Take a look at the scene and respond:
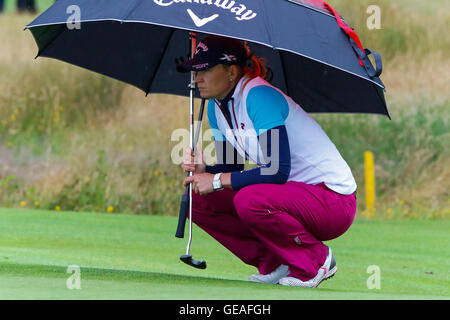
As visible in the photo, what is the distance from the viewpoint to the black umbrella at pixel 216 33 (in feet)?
16.0

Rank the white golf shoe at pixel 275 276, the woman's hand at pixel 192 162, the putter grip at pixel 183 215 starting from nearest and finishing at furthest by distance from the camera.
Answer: the putter grip at pixel 183 215 < the woman's hand at pixel 192 162 < the white golf shoe at pixel 275 276

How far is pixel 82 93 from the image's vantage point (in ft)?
59.6

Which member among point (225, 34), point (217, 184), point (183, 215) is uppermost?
point (225, 34)

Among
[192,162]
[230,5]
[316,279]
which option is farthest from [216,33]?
[316,279]

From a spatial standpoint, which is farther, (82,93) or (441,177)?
(82,93)

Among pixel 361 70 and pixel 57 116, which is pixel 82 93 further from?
pixel 361 70

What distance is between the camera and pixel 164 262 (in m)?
7.57

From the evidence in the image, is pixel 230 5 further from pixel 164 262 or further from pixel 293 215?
pixel 164 262

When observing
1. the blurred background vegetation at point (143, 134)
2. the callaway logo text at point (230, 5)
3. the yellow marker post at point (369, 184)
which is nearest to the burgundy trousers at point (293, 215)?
the callaway logo text at point (230, 5)

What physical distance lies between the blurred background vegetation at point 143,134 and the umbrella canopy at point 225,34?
6425 millimetres

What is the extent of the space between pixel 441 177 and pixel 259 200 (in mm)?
10281

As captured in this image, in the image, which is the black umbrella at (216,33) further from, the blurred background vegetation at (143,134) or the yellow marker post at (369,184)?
the yellow marker post at (369,184)

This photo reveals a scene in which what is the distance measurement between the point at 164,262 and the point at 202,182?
2260mm
